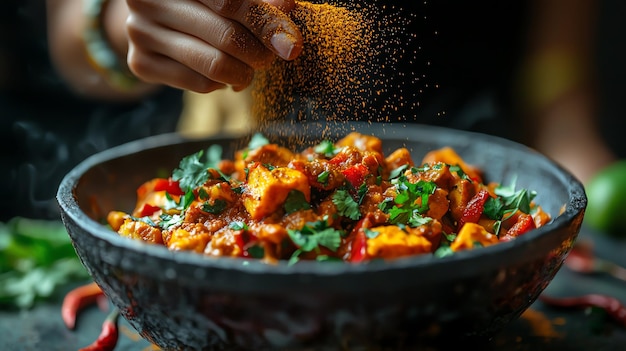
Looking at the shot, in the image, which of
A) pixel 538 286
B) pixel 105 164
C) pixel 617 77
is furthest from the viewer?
pixel 617 77

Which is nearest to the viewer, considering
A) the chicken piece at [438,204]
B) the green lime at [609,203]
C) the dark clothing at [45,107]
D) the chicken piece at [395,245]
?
the chicken piece at [395,245]

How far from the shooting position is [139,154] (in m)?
1.91

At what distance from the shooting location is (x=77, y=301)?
1860mm

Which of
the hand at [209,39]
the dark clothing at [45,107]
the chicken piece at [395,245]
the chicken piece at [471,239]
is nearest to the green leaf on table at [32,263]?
the hand at [209,39]

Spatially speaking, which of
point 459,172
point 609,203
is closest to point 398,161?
point 459,172

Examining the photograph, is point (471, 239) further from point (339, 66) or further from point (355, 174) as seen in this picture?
point (339, 66)

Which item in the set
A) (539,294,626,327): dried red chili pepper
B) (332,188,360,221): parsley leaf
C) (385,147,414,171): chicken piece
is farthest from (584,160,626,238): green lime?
(332,188,360,221): parsley leaf

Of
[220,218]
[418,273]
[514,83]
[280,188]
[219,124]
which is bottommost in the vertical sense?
[219,124]

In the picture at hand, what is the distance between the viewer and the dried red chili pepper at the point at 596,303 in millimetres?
1733

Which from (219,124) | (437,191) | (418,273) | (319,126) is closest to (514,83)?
(219,124)

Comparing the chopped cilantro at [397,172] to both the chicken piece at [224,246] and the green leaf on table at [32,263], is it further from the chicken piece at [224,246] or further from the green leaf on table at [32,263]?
the green leaf on table at [32,263]

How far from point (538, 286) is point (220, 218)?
0.69m

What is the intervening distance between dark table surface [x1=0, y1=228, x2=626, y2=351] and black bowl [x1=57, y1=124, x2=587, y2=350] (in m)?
0.37

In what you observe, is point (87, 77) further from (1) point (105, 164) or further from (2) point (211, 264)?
(2) point (211, 264)
